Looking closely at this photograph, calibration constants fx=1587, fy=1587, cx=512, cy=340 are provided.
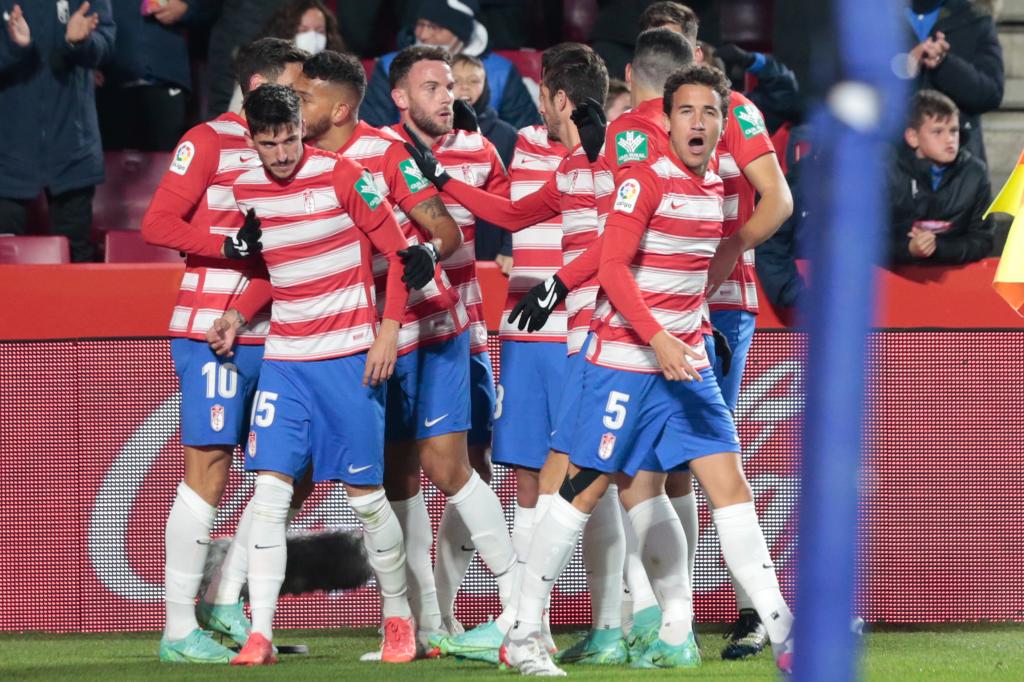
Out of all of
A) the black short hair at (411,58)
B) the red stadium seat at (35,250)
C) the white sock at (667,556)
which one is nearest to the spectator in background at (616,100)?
the black short hair at (411,58)

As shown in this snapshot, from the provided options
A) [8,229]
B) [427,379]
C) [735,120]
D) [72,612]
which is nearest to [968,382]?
[735,120]

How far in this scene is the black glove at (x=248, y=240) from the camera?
17.5ft

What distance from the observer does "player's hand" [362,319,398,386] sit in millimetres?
5211

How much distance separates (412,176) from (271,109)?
2.06 feet

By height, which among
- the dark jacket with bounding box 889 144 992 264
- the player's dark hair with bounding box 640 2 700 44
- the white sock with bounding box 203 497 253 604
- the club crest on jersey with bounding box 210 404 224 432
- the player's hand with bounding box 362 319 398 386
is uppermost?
the player's dark hair with bounding box 640 2 700 44

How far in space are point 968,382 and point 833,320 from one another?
5128mm

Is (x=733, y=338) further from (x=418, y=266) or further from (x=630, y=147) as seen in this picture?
(x=418, y=266)

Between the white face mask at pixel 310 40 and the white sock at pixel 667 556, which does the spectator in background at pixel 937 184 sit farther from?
the white face mask at pixel 310 40

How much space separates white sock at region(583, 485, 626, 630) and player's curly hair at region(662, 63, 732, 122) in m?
1.50

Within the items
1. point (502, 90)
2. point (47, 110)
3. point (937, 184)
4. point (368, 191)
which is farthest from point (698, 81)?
point (47, 110)

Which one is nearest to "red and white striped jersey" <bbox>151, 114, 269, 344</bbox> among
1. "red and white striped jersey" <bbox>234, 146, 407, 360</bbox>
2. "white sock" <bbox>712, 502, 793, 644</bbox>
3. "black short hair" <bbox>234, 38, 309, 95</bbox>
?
"black short hair" <bbox>234, 38, 309, 95</bbox>

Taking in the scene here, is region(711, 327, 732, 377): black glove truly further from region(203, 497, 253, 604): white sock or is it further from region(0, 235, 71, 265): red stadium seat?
Answer: region(0, 235, 71, 265): red stadium seat

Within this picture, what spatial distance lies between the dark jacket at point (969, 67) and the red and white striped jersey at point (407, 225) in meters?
3.90

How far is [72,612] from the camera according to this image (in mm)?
6680
